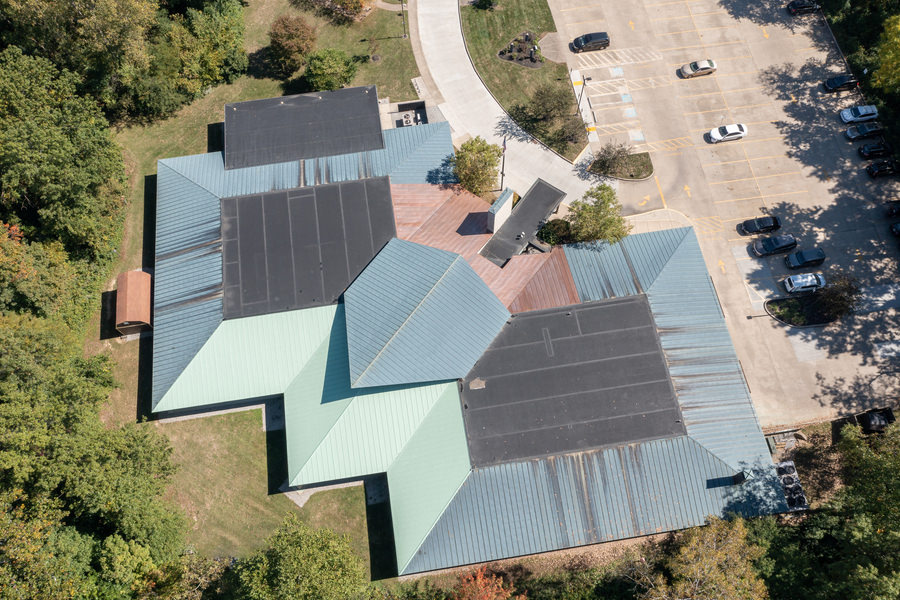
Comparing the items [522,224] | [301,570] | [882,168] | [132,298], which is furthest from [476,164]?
[882,168]

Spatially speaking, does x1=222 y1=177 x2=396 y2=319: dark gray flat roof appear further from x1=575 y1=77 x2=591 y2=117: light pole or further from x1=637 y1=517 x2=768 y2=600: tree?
x1=637 y1=517 x2=768 y2=600: tree

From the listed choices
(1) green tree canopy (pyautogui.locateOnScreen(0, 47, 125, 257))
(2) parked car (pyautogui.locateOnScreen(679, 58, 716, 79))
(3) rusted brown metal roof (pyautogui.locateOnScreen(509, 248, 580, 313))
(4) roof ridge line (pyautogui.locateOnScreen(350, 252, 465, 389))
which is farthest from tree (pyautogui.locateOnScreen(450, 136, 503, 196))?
(1) green tree canopy (pyautogui.locateOnScreen(0, 47, 125, 257))

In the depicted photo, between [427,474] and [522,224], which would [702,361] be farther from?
[427,474]

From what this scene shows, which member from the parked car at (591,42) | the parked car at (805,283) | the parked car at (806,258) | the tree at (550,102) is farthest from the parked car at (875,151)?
the tree at (550,102)

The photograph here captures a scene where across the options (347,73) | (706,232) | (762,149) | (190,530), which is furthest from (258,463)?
(762,149)

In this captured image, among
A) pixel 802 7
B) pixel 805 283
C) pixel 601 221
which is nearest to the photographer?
pixel 601 221

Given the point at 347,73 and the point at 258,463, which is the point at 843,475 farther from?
the point at 347,73
